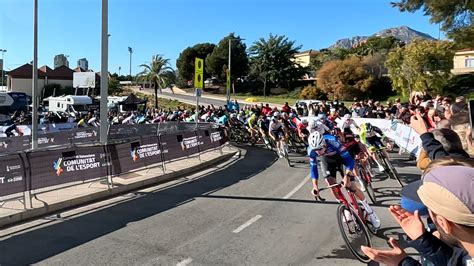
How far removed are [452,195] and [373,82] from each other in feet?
233

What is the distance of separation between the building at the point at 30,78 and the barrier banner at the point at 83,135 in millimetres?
80681

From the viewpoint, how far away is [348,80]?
6912 centimetres

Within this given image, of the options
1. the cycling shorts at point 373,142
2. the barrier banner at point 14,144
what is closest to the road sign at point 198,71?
the barrier banner at point 14,144

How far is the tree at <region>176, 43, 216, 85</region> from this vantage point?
99.6 m

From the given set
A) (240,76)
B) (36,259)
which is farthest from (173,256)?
(240,76)

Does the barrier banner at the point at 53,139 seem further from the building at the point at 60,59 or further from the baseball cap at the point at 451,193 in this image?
the building at the point at 60,59

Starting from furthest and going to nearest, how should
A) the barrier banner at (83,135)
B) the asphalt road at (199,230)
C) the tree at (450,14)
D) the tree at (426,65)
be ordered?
1. the tree at (426,65)
2. the tree at (450,14)
3. the barrier banner at (83,135)
4. the asphalt road at (199,230)

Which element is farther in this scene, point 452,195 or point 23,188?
point 23,188

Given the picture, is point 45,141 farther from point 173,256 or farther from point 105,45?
point 173,256

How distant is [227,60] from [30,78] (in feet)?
149

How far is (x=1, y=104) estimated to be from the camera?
45594mm

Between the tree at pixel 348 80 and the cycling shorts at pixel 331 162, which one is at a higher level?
the tree at pixel 348 80

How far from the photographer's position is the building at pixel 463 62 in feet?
227

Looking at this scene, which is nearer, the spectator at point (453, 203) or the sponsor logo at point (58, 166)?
the spectator at point (453, 203)
